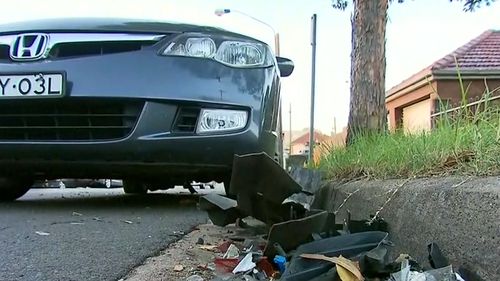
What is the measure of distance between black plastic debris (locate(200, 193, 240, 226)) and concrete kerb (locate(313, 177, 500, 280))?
0.50 meters

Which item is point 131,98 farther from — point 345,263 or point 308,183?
point 345,263

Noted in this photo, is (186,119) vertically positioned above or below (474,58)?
below

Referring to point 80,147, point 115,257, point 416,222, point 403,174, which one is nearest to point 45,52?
point 80,147

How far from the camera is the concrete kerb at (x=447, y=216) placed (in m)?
1.14

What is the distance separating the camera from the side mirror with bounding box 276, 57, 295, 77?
3.75 m

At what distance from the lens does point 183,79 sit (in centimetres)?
284

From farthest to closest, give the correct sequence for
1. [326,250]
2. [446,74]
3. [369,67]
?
1. [446,74]
2. [369,67]
3. [326,250]

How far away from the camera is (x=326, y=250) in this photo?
138 cm

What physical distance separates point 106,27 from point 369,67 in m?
2.11

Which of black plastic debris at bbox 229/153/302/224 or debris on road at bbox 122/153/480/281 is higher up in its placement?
black plastic debris at bbox 229/153/302/224

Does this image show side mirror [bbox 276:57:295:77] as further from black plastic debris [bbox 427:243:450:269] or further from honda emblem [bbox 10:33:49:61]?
black plastic debris [bbox 427:243:450:269]

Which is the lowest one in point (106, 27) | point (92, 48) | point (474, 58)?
point (92, 48)

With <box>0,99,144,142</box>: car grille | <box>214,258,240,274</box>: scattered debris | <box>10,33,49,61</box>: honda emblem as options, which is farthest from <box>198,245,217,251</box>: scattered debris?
<box>10,33,49,61</box>: honda emblem

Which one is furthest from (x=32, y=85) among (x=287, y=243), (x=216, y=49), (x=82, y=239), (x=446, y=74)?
(x=446, y=74)
